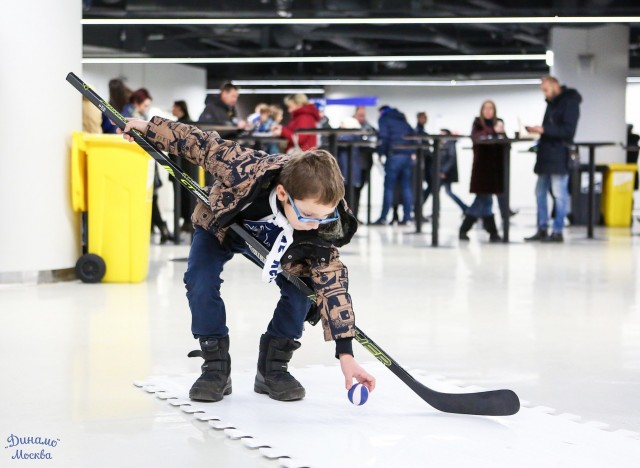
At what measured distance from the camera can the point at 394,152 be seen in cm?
1209

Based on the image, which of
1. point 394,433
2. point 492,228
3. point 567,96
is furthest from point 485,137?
point 394,433

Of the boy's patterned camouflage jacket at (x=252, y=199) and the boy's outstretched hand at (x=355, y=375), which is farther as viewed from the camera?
the boy's patterned camouflage jacket at (x=252, y=199)

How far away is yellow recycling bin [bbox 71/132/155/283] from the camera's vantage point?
5.46m

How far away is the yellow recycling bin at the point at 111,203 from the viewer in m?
5.46

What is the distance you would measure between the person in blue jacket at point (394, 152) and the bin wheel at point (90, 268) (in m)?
6.49

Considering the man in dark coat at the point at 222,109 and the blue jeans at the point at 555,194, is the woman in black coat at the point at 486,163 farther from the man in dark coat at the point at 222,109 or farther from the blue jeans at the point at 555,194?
the man in dark coat at the point at 222,109

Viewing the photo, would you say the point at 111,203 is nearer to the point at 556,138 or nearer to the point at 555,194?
the point at 556,138

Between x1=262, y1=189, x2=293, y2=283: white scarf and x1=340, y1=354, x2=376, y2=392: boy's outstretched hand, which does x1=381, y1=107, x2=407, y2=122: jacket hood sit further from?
x1=340, y1=354, x2=376, y2=392: boy's outstretched hand

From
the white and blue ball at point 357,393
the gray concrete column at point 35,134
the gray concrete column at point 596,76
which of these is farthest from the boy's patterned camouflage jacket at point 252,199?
the gray concrete column at point 596,76

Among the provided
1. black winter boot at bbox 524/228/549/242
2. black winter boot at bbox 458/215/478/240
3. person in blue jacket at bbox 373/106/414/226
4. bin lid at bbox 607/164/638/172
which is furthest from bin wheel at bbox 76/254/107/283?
bin lid at bbox 607/164/638/172

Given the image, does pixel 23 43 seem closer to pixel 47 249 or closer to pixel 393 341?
pixel 47 249

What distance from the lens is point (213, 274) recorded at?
2697 millimetres

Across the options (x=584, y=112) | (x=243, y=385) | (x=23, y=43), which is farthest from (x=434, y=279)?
(x=584, y=112)

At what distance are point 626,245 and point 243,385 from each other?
713 centimetres
